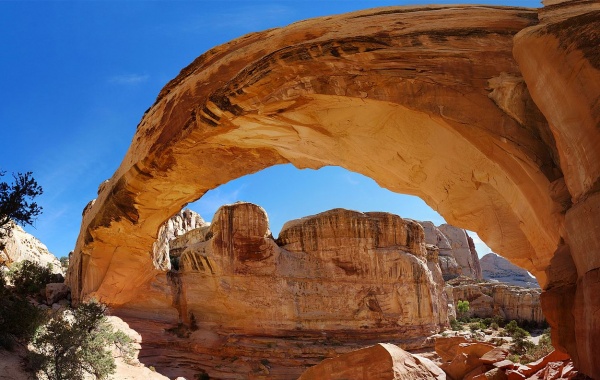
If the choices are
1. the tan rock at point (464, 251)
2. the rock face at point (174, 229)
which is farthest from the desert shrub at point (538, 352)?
the tan rock at point (464, 251)

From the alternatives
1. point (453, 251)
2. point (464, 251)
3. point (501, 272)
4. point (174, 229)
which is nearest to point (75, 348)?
point (174, 229)

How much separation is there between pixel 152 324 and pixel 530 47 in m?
23.2

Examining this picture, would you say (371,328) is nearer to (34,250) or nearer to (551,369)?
(34,250)

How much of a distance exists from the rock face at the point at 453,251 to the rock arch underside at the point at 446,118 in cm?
4731

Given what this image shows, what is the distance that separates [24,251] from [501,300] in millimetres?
38278

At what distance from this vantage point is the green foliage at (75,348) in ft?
39.6

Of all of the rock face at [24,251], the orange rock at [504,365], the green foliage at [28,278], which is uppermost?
the rock face at [24,251]

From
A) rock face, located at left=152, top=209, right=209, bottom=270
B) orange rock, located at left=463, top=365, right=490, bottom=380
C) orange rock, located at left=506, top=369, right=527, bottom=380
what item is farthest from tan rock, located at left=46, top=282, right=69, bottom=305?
orange rock, located at left=506, top=369, right=527, bottom=380

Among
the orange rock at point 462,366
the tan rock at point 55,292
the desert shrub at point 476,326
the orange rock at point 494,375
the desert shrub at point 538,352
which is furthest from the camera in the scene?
the desert shrub at point 476,326

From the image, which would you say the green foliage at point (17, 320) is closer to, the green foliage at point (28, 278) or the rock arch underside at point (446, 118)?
the rock arch underside at point (446, 118)

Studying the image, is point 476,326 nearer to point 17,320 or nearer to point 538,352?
point 538,352

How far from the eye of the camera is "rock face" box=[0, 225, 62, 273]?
66.8 ft

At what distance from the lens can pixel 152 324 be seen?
24.6m

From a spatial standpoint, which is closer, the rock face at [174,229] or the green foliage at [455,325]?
the rock face at [174,229]
